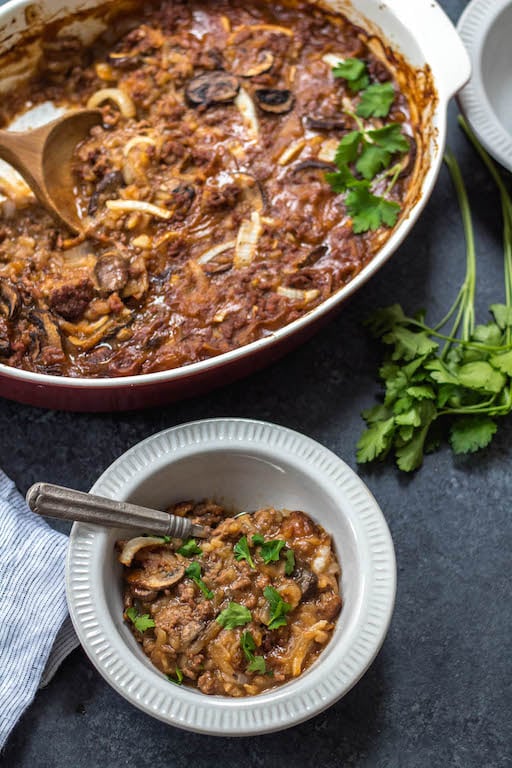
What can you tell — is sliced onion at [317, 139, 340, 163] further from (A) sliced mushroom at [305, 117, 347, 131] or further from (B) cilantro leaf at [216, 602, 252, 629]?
(B) cilantro leaf at [216, 602, 252, 629]

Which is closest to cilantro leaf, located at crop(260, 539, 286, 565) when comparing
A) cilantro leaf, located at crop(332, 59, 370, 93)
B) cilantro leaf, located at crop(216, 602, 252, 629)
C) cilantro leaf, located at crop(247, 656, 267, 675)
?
cilantro leaf, located at crop(216, 602, 252, 629)

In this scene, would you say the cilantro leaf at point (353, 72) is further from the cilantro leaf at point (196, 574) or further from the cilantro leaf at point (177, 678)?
the cilantro leaf at point (177, 678)

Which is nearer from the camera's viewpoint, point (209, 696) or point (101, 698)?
point (209, 696)

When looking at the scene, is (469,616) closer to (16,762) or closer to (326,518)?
(326,518)

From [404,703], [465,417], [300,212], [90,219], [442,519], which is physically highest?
[90,219]

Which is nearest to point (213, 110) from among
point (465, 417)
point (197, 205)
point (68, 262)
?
point (197, 205)
